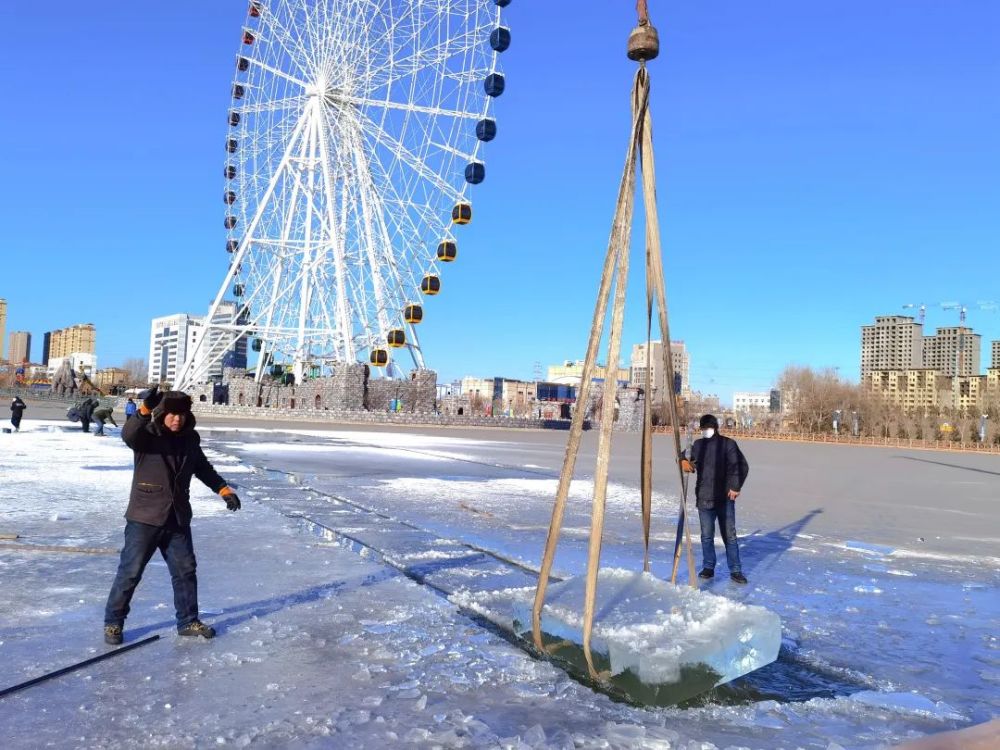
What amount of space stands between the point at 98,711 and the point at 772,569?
5.68 m

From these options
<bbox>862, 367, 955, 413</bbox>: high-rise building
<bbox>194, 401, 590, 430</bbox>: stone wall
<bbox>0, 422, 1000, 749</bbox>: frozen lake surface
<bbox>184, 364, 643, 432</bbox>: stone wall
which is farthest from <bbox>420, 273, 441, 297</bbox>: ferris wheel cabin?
<bbox>862, 367, 955, 413</bbox>: high-rise building

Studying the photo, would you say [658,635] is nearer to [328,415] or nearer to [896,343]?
[328,415]

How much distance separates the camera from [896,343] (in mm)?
180625

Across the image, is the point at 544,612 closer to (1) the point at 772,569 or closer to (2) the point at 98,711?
(2) the point at 98,711

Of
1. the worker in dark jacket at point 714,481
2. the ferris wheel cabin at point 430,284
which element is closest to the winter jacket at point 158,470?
the worker in dark jacket at point 714,481

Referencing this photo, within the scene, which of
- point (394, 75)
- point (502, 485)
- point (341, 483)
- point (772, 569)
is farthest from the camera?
point (394, 75)

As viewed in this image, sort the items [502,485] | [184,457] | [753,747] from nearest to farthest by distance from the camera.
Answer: [753,747] < [184,457] < [502,485]

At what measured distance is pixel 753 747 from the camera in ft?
10.9

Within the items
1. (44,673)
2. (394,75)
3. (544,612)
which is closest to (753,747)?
(544,612)

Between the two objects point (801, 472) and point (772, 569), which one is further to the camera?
point (801, 472)

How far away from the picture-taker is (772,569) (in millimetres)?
7305

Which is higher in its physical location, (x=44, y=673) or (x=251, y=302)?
(x=251, y=302)

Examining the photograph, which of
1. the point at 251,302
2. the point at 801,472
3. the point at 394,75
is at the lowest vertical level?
the point at 801,472

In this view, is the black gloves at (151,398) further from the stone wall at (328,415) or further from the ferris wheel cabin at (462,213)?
the stone wall at (328,415)
